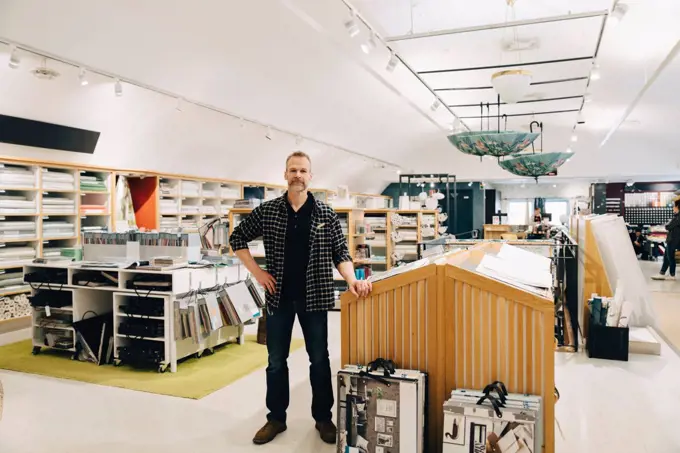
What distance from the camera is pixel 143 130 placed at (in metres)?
8.38

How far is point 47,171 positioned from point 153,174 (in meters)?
1.95

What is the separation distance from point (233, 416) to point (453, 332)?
6.05 ft

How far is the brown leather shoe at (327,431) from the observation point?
3.05m

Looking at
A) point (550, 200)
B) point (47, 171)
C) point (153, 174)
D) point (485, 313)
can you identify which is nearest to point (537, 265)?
point (485, 313)

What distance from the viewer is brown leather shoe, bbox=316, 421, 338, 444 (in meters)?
3.05

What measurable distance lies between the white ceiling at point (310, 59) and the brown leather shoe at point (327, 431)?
4.87 meters

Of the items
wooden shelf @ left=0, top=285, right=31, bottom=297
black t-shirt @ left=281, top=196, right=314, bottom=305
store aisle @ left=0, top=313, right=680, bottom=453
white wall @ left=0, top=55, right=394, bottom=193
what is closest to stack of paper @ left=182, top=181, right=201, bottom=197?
white wall @ left=0, top=55, right=394, bottom=193

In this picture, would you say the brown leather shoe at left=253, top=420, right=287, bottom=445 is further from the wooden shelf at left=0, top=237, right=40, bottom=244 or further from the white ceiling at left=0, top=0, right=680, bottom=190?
the wooden shelf at left=0, top=237, right=40, bottom=244

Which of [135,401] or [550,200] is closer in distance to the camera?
[135,401]

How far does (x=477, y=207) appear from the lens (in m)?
20.3

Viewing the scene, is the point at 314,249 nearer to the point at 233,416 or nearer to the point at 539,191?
the point at 233,416

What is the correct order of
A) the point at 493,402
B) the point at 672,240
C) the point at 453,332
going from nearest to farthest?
the point at 493,402 < the point at 453,332 < the point at 672,240

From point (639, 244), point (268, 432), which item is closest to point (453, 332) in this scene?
point (268, 432)

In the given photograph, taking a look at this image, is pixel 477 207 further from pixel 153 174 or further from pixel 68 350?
pixel 68 350
